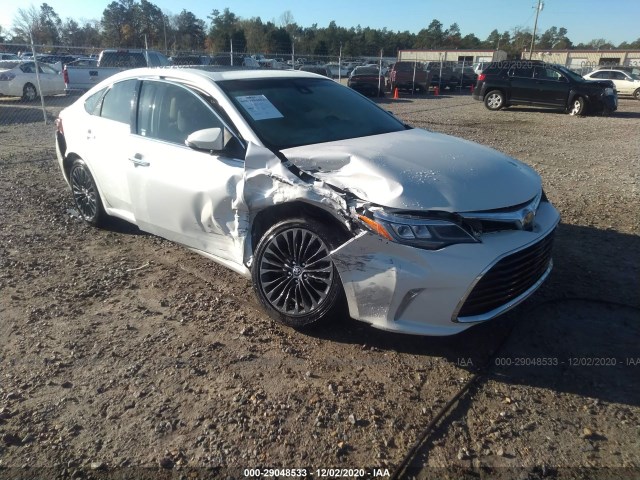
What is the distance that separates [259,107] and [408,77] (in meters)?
23.8

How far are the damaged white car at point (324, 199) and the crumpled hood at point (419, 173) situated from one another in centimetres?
1

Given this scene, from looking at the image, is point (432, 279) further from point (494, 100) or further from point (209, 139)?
point (494, 100)

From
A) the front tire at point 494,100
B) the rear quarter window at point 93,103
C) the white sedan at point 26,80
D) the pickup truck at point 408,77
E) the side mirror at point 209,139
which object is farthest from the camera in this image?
the pickup truck at point 408,77

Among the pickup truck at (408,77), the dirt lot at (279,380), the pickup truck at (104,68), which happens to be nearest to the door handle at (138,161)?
the dirt lot at (279,380)

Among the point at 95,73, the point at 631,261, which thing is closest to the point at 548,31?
the point at 95,73

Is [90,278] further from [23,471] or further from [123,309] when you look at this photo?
[23,471]

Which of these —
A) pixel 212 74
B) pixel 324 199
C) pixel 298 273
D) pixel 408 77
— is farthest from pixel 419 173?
pixel 408 77

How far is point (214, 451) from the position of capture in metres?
2.42

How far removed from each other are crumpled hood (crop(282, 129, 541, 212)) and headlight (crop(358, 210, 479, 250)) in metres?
0.08

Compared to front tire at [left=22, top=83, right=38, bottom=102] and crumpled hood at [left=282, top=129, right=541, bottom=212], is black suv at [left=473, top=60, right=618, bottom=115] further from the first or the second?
front tire at [left=22, top=83, right=38, bottom=102]

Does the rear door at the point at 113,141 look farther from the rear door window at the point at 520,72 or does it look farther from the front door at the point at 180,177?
the rear door window at the point at 520,72

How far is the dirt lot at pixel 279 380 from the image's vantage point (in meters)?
2.40

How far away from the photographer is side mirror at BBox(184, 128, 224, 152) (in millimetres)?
3479

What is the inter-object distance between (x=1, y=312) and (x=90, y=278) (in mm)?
710
